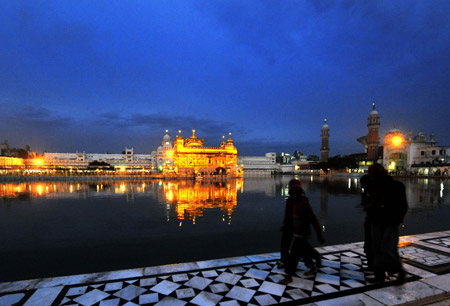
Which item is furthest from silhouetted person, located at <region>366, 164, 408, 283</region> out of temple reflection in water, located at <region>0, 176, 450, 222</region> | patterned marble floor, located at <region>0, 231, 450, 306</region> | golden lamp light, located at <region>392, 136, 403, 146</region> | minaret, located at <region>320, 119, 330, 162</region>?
minaret, located at <region>320, 119, 330, 162</region>

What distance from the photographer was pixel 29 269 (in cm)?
531

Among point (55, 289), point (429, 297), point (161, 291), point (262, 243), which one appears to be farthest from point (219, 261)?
point (429, 297)

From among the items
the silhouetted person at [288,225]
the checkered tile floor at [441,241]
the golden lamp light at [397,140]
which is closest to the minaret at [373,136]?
the golden lamp light at [397,140]

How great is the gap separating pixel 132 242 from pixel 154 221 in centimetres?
286

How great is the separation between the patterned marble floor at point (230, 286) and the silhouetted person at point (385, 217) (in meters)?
0.26

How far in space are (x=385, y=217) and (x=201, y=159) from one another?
7043 centimetres

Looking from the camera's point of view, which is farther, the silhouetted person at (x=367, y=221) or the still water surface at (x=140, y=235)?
the still water surface at (x=140, y=235)

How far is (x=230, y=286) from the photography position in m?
4.07

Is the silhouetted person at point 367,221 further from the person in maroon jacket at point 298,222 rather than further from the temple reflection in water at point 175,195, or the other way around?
the temple reflection in water at point 175,195

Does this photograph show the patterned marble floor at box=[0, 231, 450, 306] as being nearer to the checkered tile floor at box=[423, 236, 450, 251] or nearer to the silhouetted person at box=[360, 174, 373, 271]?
the silhouetted person at box=[360, 174, 373, 271]

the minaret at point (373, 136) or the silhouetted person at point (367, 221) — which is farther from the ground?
the minaret at point (373, 136)

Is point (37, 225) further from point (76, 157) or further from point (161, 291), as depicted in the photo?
point (76, 157)

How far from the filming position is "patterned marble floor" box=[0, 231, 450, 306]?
3.63 m

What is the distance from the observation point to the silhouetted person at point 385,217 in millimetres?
3918
